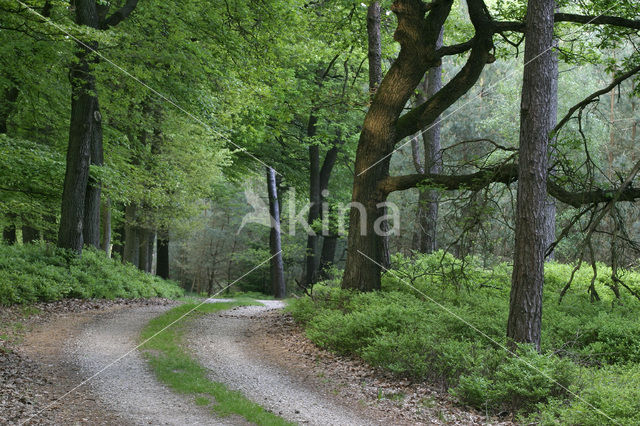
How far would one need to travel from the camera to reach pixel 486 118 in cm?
2403

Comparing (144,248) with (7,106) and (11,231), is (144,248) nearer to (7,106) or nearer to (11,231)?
(11,231)

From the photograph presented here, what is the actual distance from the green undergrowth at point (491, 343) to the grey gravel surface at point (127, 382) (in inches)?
112

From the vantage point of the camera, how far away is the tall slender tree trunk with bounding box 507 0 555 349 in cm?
683

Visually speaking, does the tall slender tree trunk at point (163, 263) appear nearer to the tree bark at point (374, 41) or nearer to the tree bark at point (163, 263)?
the tree bark at point (163, 263)

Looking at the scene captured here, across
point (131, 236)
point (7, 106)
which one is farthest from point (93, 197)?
point (131, 236)

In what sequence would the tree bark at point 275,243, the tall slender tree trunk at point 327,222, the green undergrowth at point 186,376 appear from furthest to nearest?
the tree bark at point 275,243
the tall slender tree trunk at point 327,222
the green undergrowth at point 186,376

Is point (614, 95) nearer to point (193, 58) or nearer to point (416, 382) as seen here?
point (193, 58)

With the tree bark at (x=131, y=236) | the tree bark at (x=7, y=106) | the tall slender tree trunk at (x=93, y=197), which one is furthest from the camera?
the tree bark at (x=131, y=236)

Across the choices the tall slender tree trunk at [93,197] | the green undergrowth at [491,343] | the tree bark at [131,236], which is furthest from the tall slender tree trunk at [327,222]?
the green undergrowth at [491,343]

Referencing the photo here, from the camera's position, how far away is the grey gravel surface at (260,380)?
5.89m

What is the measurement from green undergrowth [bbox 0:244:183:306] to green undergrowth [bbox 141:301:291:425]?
299 cm

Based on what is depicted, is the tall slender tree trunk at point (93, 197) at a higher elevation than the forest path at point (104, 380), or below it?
higher

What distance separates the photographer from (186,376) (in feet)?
23.1

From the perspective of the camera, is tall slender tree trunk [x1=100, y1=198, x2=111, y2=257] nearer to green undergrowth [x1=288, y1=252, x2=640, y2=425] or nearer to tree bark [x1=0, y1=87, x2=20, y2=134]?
tree bark [x1=0, y1=87, x2=20, y2=134]
